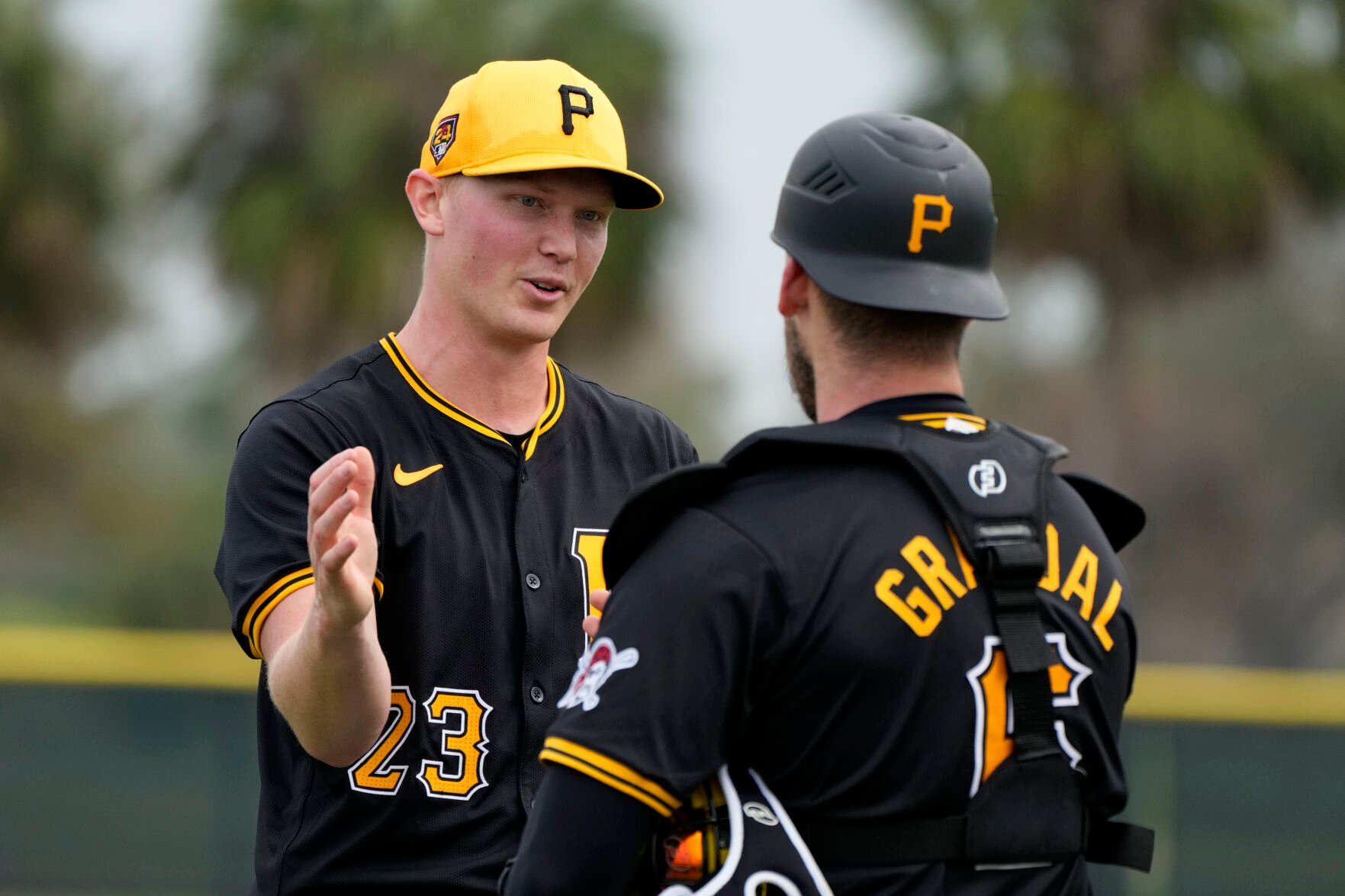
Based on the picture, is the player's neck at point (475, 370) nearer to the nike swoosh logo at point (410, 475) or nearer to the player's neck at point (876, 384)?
the nike swoosh logo at point (410, 475)

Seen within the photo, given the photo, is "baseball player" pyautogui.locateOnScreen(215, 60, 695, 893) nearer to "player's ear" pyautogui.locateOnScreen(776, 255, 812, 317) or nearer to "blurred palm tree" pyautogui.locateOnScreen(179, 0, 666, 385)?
"player's ear" pyautogui.locateOnScreen(776, 255, 812, 317)

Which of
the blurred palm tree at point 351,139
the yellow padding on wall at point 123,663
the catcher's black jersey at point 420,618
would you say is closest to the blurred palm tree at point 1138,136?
the blurred palm tree at point 351,139

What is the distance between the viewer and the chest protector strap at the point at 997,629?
2.26 metres

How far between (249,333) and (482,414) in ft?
50.5

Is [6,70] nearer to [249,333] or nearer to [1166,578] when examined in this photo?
[249,333]

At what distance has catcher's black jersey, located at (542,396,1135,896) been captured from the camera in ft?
7.22

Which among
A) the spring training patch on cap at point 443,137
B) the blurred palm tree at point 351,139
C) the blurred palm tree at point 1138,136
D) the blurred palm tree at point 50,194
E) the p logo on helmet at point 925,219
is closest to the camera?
the p logo on helmet at point 925,219

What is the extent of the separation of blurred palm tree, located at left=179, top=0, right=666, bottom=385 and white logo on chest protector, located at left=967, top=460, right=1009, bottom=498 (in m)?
12.6

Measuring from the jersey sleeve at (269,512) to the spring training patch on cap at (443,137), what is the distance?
627 millimetres

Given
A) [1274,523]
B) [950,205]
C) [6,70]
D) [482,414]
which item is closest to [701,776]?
[950,205]

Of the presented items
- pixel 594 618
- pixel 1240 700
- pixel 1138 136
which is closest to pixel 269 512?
pixel 594 618

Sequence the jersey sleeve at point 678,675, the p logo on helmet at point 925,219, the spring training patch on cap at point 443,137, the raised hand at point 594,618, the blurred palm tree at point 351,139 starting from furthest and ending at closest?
1. the blurred palm tree at point 351,139
2. the spring training patch on cap at point 443,137
3. the raised hand at point 594,618
4. the p logo on helmet at point 925,219
5. the jersey sleeve at point 678,675

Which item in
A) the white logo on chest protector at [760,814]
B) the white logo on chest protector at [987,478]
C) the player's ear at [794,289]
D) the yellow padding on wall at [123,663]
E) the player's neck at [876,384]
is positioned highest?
the player's ear at [794,289]

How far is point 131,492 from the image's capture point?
3772 centimetres
